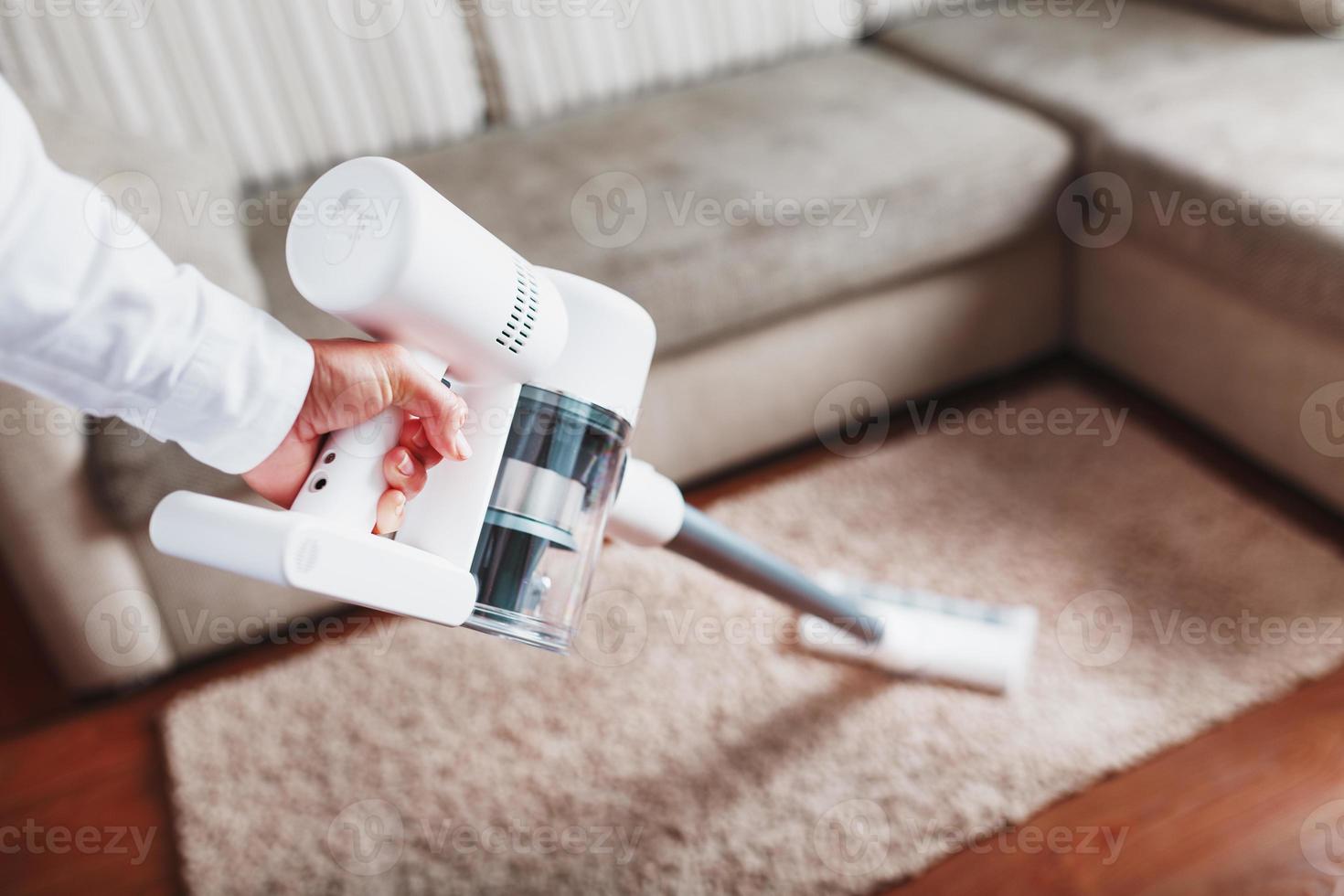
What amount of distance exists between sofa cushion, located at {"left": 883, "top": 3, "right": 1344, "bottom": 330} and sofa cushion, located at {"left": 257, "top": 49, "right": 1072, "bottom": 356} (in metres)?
0.10

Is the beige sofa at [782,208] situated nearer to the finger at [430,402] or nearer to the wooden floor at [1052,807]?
the wooden floor at [1052,807]

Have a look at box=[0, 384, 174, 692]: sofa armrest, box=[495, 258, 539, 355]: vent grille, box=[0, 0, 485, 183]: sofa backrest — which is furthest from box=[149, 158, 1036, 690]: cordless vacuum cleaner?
box=[0, 0, 485, 183]: sofa backrest

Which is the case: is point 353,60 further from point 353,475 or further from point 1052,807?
point 1052,807

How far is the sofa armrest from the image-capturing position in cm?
119

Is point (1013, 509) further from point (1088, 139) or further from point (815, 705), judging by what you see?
point (1088, 139)

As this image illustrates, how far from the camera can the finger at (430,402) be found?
70 cm

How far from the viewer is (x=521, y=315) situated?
725 millimetres

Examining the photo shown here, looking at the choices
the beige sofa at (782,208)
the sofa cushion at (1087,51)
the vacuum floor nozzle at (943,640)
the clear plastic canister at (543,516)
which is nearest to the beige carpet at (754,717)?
the vacuum floor nozzle at (943,640)

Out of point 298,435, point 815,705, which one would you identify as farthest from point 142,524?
point 815,705

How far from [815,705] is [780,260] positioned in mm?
595

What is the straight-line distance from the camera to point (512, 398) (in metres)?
0.76

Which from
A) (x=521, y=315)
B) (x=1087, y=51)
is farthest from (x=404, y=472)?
(x=1087, y=51)

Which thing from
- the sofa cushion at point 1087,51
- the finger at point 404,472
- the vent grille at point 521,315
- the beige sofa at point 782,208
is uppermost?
the vent grille at point 521,315

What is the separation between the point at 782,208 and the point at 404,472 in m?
0.86
